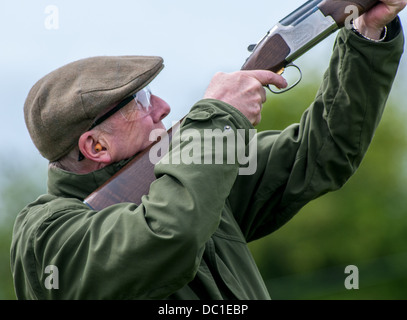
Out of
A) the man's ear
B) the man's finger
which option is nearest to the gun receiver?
the man's finger

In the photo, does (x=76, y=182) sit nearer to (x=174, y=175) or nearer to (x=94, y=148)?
(x=94, y=148)

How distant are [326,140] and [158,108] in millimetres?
1024

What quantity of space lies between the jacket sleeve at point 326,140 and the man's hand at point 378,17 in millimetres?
75

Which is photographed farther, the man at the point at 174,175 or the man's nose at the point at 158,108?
the man's nose at the point at 158,108

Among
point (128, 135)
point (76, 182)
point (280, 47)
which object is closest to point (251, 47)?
point (280, 47)

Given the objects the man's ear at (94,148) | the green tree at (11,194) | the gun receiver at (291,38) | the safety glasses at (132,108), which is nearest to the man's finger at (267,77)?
the gun receiver at (291,38)

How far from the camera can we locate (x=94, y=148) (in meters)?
4.90

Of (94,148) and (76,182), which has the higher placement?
(94,148)

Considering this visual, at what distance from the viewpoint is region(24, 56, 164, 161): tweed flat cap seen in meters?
4.77

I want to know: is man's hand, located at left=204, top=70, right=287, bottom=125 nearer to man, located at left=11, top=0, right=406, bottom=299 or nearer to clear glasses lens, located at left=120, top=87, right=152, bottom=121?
man, located at left=11, top=0, right=406, bottom=299

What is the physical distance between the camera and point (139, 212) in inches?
161

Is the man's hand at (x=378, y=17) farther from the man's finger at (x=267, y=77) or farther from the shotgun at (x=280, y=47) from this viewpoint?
the man's finger at (x=267, y=77)

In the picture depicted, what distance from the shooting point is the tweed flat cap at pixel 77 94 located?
15.6ft
